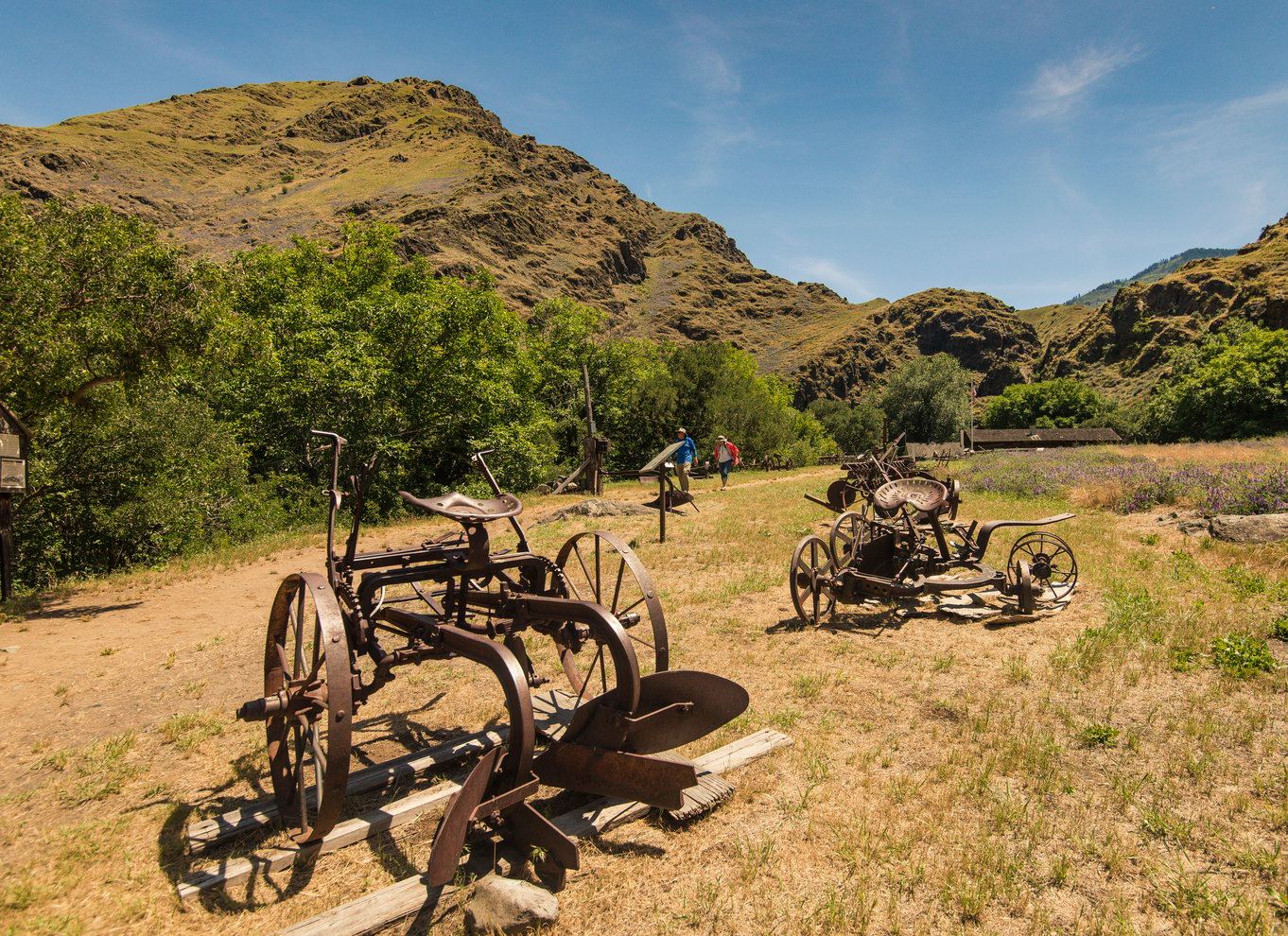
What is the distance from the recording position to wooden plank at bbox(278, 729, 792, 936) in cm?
271

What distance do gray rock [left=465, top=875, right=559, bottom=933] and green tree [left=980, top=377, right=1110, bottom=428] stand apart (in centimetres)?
10442

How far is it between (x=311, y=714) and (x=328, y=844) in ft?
2.23

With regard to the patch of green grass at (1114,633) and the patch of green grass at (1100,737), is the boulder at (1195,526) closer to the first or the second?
the patch of green grass at (1114,633)

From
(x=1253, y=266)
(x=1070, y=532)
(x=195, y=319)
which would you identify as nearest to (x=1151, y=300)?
(x=1253, y=266)

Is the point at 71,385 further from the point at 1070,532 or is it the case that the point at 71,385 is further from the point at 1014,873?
the point at 1070,532

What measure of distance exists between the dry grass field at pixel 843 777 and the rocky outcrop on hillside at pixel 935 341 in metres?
153

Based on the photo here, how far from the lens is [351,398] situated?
1856cm

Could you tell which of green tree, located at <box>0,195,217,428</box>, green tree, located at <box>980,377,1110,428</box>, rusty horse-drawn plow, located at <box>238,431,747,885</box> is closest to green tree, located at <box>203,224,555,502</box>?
green tree, located at <box>0,195,217,428</box>

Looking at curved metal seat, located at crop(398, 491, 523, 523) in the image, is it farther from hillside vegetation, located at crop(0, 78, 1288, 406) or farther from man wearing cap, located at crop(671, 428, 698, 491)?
hillside vegetation, located at crop(0, 78, 1288, 406)

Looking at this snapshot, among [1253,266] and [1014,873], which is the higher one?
[1253,266]

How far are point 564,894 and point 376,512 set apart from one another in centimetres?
1620

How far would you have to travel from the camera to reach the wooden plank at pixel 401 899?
2711 mm

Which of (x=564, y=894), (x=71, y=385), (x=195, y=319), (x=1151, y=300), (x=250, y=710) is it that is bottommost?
(x=564, y=894)

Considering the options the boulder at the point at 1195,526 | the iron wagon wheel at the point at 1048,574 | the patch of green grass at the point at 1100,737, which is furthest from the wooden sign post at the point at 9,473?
the boulder at the point at 1195,526
